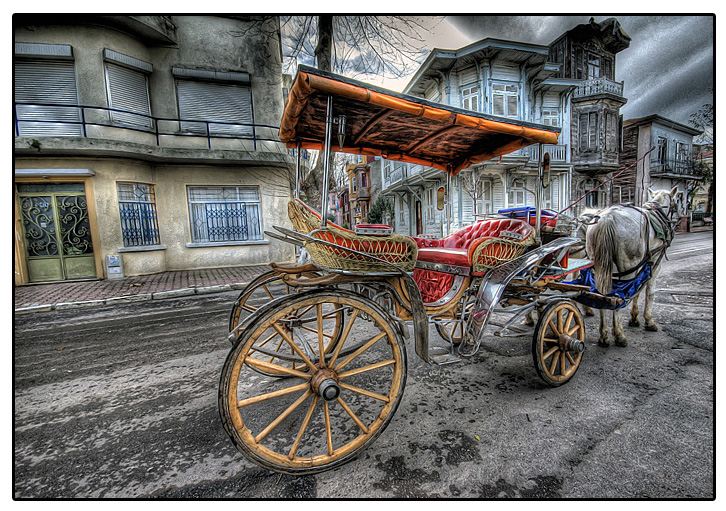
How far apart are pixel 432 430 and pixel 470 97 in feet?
52.4

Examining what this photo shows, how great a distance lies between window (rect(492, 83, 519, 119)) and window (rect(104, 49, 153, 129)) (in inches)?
550

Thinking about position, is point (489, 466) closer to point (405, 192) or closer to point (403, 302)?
point (403, 302)

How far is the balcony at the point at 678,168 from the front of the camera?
21.0m

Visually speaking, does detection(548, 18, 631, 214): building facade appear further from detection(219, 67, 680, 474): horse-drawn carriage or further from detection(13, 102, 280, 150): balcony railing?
detection(13, 102, 280, 150): balcony railing

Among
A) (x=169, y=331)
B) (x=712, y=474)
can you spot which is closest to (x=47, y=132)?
(x=169, y=331)

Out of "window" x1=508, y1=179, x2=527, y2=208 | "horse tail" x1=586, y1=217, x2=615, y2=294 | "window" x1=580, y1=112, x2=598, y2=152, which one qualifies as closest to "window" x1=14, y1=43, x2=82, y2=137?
"horse tail" x1=586, y1=217, x2=615, y2=294

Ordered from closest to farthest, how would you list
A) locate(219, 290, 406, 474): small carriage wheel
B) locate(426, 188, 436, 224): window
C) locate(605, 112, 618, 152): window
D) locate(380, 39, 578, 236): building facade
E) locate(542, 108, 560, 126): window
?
1. locate(219, 290, 406, 474): small carriage wheel
2. locate(380, 39, 578, 236): building facade
3. locate(542, 108, 560, 126): window
4. locate(426, 188, 436, 224): window
5. locate(605, 112, 618, 152): window

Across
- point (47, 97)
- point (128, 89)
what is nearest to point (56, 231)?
point (47, 97)

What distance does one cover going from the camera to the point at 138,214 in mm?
9367

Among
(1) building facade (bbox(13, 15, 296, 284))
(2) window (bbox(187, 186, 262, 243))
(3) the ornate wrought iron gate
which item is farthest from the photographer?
(2) window (bbox(187, 186, 262, 243))

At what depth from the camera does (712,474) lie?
5.83 ft

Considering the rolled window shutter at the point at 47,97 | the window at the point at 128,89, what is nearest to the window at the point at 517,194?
the window at the point at 128,89

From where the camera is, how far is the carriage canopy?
1927 millimetres

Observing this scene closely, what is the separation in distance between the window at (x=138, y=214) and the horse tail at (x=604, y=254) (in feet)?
37.1
